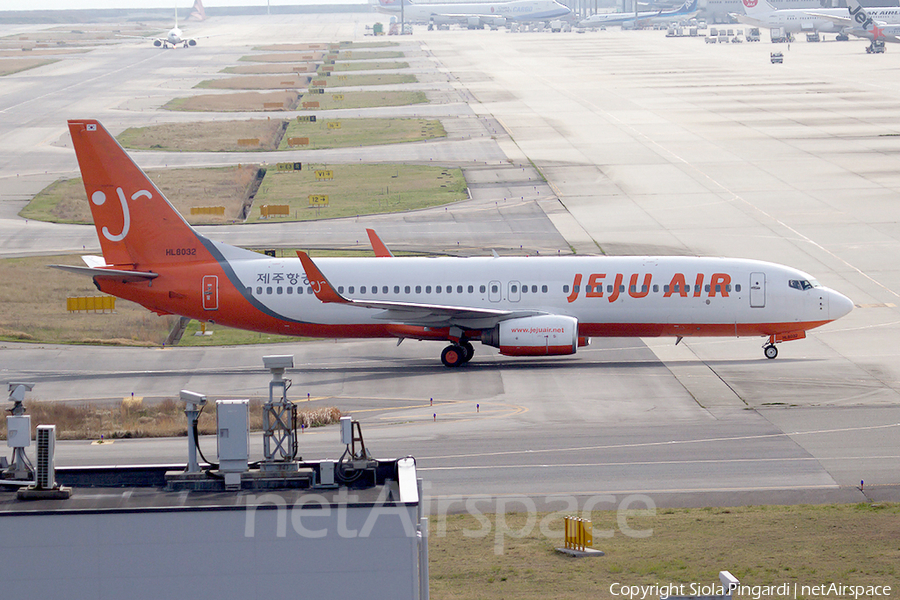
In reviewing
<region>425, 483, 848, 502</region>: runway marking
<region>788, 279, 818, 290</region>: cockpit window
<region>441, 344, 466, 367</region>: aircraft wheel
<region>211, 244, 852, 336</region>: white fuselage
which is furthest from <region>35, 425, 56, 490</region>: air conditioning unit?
<region>788, 279, 818, 290</region>: cockpit window

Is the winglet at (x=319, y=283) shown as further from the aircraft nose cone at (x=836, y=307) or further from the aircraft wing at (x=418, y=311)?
the aircraft nose cone at (x=836, y=307)

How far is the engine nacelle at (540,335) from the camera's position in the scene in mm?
47562

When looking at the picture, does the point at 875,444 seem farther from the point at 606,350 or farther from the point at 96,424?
the point at 96,424

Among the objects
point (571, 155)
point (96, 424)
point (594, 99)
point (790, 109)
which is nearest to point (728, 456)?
point (96, 424)

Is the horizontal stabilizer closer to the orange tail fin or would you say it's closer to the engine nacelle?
the orange tail fin

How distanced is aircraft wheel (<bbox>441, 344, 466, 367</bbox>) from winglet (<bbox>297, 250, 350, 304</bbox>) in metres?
5.36

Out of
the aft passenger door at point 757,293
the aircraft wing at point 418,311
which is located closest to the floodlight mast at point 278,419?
the aircraft wing at point 418,311

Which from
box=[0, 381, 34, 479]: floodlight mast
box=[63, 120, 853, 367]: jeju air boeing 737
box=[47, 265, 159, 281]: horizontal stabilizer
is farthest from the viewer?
box=[63, 120, 853, 367]: jeju air boeing 737

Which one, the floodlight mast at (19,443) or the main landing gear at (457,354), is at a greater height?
the floodlight mast at (19,443)

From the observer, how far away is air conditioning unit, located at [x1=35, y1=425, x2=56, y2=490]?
18.6 metres

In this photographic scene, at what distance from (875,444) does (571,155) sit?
78.7m

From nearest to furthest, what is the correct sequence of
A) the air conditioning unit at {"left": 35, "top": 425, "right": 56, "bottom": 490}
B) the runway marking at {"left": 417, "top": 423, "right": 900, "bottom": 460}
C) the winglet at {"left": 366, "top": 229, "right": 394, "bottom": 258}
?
the air conditioning unit at {"left": 35, "top": 425, "right": 56, "bottom": 490}, the runway marking at {"left": 417, "top": 423, "right": 900, "bottom": 460}, the winglet at {"left": 366, "top": 229, "right": 394, "bottom": 258}

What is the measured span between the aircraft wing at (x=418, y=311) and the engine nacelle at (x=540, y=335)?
64 centimetres

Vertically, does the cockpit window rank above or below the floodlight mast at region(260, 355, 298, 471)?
below
